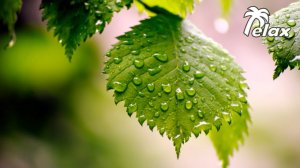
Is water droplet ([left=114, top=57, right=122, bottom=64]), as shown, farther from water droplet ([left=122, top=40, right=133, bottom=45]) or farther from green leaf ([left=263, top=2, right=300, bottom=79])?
green leaf ([left=263, top=2, right=300, bottom=79])

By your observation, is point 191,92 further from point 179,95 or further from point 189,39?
point 189,39

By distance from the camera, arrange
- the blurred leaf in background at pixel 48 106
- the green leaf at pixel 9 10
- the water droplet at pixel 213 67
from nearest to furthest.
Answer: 1. the green leaf at pixel 9 10
2. the water droplet at pixel 213 67
3. the blurred leaf in background at pixel 48 106

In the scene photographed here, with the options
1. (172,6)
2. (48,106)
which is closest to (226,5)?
(172,6)

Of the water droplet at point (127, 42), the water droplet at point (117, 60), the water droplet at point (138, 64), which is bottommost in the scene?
→ the water droplet at point (117, 60)

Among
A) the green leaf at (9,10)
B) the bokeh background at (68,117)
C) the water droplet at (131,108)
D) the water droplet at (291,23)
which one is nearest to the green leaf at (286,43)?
the water droplet at (291,23)

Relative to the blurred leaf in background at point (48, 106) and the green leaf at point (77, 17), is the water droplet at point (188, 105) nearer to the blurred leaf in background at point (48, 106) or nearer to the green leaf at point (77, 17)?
the green leaf at point (77, 17)

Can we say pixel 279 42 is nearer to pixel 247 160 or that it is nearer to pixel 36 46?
pixel 36 46

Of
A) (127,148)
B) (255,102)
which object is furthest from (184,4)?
(255,102)
